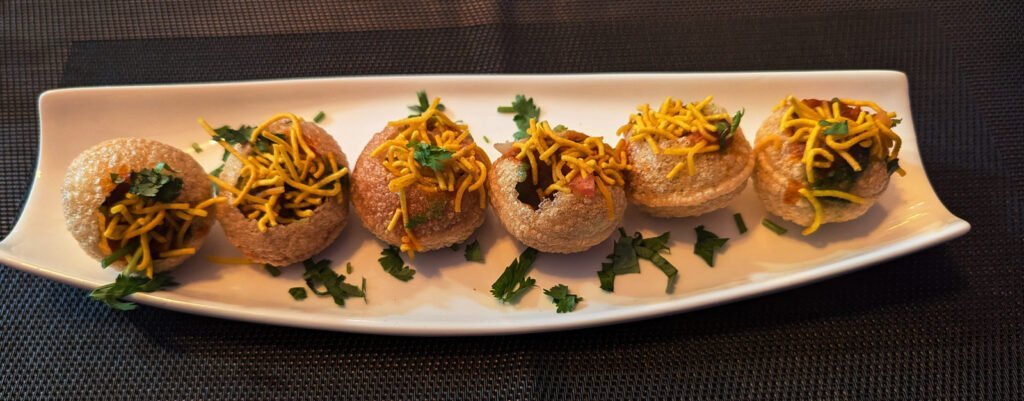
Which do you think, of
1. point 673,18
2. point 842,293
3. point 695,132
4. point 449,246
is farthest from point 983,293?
point 449,246

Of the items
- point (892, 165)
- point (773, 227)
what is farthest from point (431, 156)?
point (892, 165)

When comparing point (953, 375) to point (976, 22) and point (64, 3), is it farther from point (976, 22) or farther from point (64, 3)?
point (64, 3)

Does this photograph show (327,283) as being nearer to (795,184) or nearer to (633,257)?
(633,257)


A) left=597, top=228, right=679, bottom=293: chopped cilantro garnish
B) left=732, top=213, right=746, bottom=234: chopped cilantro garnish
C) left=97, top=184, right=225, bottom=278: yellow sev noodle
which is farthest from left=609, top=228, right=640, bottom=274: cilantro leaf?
left=97, top=184, right=225, bottom=278: yellow sev noodle

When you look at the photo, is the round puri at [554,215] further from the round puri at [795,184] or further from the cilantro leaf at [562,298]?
the round puri at [795,184]

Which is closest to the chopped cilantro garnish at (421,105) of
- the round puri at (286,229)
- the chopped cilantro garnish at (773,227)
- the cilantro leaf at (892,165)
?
the round puri at (286,229)

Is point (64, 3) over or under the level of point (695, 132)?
under
